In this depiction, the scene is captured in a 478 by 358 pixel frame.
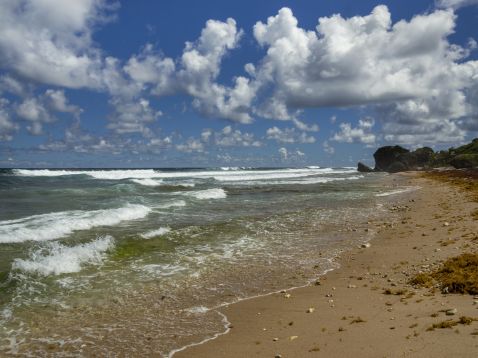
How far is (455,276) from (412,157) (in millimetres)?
97867

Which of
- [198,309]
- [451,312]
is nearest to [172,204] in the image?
[198,309]

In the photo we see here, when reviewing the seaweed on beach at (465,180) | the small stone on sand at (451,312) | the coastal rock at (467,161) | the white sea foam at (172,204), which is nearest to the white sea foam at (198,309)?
the small stone on sand at (451,312)

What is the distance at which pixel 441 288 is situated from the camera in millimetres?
8398

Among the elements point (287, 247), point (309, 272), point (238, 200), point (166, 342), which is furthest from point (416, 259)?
point (238, 200)

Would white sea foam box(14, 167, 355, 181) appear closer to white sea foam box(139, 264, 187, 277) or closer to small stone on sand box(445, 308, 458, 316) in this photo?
white sea foam box(139, 264, 187, 277)

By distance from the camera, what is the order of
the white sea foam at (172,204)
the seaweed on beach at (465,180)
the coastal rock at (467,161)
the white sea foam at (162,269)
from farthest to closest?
the coastal rock at (467,161), the seaweed on beach at (465,180), the white sea foam at (172,204), the white sea foam at (162,269)

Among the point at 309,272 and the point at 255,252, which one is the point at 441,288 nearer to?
the point at 309,272

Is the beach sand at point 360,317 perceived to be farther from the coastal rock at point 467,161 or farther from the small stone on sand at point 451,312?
the coastal rock at point 467,161

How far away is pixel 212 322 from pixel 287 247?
6699 mm

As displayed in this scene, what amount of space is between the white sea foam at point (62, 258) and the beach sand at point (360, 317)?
18.0 ft

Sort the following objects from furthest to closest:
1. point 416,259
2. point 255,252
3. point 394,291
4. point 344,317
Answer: point 255,252 → point 416,259 → point 394,291 → point 344,317

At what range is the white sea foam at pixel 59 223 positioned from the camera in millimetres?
15992

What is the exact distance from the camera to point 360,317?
7.43 m

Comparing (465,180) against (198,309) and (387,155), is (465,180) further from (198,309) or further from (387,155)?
(387,155)
